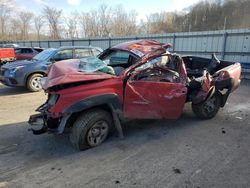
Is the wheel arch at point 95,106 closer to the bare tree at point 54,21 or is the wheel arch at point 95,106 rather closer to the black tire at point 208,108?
the black tire at point 208,108

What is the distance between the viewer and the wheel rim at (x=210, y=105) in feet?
17.5

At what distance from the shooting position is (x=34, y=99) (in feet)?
24.7

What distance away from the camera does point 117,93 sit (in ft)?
13.1

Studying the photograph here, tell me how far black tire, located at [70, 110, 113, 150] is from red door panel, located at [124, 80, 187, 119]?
1.47 feet

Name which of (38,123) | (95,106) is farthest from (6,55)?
(95,106)

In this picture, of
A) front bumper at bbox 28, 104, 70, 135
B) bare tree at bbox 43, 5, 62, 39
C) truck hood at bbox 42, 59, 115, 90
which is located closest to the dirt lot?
front bumper at bbox 28, 104, 70, 135

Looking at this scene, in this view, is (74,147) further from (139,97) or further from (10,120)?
(10,120)

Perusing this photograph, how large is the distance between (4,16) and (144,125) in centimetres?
6168

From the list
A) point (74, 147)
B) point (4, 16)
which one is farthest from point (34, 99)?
point (4, 16)

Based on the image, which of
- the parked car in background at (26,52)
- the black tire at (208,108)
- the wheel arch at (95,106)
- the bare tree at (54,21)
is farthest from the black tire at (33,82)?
the bare tree at (54,21)

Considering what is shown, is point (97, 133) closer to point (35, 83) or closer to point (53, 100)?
point (53, 100)

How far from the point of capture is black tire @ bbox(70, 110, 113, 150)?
12.4 feet

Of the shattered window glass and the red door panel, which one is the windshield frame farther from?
the red door panel

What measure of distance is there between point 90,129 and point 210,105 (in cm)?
308
